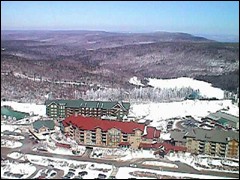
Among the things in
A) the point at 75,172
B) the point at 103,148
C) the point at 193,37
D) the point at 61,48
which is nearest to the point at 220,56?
the point at 193,37

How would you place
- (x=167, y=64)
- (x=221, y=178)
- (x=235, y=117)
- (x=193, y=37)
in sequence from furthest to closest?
(x=167, y=64)
(x=193, y=37)
(x=235, y=117)
(x=221, y=178)

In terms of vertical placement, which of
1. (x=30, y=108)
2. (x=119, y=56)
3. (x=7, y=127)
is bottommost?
(x=7, y=127)

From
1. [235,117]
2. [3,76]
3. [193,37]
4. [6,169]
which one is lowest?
[6,169]

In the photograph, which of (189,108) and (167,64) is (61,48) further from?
(189,108)

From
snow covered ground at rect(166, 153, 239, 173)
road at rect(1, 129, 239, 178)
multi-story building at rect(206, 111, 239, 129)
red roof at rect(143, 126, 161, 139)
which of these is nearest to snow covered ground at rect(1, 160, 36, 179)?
road at rect(1, 129, 239, 178)

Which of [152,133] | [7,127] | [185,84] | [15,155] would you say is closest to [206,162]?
[152,133]

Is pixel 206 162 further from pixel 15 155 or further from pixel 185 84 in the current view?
pixel 185 84

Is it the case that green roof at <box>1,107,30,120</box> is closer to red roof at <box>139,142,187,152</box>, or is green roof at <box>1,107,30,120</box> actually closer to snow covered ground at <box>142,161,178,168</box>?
red roof at <box>139,142,187,152</box>

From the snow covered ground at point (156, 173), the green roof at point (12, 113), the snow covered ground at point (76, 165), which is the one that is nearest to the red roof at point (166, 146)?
the snow covered ground at point (156, 173)
